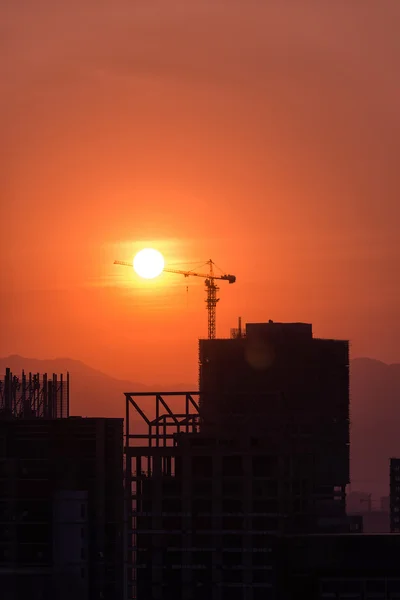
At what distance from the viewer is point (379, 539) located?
109312 millimetres

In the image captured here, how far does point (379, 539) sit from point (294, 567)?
21.5 ft

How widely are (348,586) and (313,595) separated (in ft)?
7.81

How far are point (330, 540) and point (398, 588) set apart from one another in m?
5.48

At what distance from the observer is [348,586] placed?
10600 centimetres

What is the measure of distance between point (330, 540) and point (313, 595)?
161 inches

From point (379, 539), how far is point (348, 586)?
485 centimetres

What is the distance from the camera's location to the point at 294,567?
10688 centimetres

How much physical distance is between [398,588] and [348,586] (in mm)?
3358

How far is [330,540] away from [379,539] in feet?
12.1

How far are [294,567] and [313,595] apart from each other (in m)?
2.28

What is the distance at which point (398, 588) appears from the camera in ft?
349
